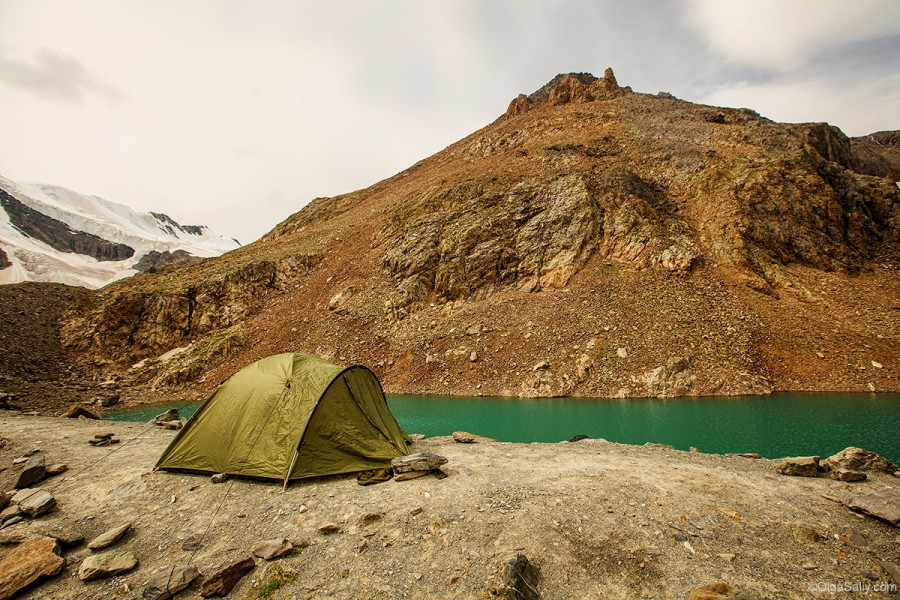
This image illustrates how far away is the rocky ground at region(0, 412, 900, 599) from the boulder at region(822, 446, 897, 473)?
0.87ft

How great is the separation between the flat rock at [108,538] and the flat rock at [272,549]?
240cm

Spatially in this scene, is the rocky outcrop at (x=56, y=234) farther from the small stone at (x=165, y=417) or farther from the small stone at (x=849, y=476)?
the small stone at (x=849, y=476)

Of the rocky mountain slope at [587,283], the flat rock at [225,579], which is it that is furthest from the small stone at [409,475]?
the rocky mountain slope at [587,283]

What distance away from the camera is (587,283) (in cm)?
2825

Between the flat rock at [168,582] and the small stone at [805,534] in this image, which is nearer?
the flat rock at [168,582]

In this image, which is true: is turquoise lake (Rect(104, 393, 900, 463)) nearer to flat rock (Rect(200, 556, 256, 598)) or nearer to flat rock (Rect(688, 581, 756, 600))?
flat rock (Rect(688, 581, 756, 600))

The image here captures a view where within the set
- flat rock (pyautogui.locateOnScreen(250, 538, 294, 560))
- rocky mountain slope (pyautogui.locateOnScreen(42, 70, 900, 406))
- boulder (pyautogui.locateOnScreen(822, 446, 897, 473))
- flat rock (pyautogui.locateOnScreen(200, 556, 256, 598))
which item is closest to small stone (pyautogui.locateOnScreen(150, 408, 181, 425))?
rocky mountain slope (pyautogui.locateOnScreen(42, 70, 900, 406))

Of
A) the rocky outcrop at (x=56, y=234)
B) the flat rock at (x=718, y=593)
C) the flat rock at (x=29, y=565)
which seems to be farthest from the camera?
the rocky outcrop at (x=56, y=234)

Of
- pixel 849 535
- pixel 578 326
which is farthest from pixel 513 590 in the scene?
pixel 578 326

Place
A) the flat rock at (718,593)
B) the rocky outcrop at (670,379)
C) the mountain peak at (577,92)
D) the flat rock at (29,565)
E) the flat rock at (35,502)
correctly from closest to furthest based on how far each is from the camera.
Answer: the flat rock at (718,593) → the flat rock at (29,565) → the flat rock at (35,502) → the rocky outcrop at (670,379) → the mountain peak at (577,92)

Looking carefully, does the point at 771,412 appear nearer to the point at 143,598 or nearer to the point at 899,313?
the point at 899,313

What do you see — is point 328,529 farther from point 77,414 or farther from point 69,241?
point 69,241

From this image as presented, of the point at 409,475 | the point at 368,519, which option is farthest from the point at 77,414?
the point at 368,519

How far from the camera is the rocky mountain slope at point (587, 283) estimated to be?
22.2 m
